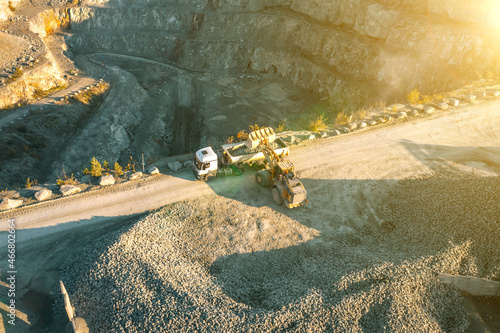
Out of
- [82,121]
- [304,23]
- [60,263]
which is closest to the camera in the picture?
[60,263]

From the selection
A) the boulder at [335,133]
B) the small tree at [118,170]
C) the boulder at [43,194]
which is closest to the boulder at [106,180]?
the small tree at [118,170]

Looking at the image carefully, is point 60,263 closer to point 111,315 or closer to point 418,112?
point 111,315

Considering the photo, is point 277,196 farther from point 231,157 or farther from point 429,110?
point 429,110

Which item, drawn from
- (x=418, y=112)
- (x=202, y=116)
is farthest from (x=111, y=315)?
(x=202, y=116)

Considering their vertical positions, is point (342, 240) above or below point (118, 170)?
above

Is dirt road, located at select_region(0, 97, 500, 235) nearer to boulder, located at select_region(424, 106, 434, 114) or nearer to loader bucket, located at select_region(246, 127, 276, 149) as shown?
boulder, located at select_region(424, 106, 434, 114)

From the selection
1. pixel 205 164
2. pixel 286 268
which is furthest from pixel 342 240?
pixel 205 164

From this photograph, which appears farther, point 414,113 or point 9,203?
point 414,113
